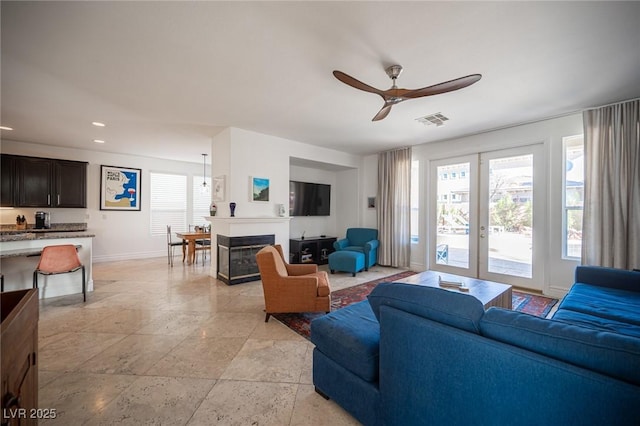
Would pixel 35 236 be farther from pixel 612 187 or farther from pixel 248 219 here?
pixel 612 187

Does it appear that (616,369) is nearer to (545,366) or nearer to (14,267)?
(545,366)

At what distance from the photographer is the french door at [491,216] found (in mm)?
3949

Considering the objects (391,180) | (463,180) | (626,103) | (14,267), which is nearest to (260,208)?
(391,180)

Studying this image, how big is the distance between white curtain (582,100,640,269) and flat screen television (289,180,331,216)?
15.6 feet

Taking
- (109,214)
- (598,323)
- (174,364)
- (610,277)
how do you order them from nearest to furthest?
(598,323)
(174,364)
(610,277)
(109,214)

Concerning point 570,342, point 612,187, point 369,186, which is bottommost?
point 570,342

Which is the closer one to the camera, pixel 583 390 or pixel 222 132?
pixel 583 390

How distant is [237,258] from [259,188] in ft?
4.30

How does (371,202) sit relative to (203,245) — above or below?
above

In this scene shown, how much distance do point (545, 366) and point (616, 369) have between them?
0.18 metres

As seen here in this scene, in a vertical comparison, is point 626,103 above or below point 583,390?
above

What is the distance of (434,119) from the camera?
3785 millimetres

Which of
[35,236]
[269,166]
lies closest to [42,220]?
[35,236]

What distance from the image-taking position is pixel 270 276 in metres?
2.68
